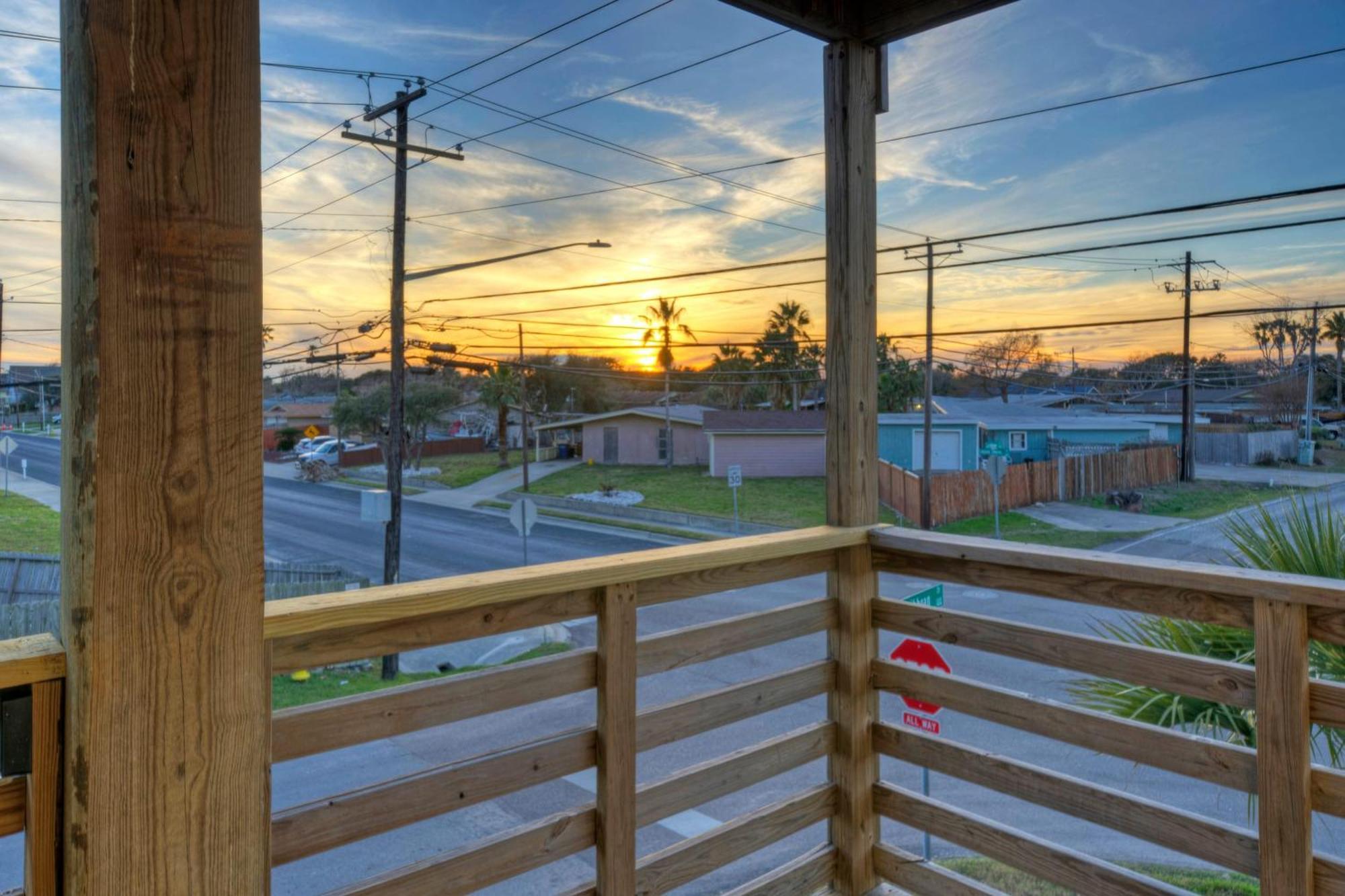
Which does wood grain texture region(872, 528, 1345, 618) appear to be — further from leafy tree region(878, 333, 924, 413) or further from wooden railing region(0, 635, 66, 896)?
wooden railing region(0, 635, 66, 896)

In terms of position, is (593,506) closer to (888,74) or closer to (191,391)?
(888,74)

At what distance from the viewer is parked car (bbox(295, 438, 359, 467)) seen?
8.79ft

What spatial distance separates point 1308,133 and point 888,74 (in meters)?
1.15

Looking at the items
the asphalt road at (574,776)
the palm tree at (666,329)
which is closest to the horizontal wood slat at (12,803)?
the asphalt road at (574,776)

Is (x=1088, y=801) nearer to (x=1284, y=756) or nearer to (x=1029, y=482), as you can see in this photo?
(x=1284, y=756)

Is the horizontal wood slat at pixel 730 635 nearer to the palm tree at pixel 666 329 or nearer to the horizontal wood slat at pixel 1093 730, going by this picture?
the horizontal wood slat at pixel 1093 730

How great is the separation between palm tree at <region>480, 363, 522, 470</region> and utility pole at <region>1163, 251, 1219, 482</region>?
7.86 feet

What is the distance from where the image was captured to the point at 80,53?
3.01 ft

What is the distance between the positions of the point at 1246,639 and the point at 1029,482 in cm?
111

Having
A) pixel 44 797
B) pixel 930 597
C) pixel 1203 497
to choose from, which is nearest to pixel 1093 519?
pixel 1203 497

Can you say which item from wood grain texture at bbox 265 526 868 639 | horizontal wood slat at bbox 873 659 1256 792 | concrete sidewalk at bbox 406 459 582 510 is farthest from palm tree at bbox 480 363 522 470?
horizontal wood slat at bbox 873 659 1256 792

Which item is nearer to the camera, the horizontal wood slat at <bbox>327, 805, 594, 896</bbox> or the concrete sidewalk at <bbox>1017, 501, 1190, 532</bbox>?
the horizontal wood slat at <bbox>327, 805, 594, 896</bbox>

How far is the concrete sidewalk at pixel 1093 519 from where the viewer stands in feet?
7.32

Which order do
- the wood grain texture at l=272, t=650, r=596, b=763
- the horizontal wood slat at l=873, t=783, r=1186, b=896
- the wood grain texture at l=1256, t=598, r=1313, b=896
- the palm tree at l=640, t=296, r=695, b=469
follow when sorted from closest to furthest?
the wood grain texture at l=272, t=650, r=596, b=763 → the wood grain texture at l=1256, t=598, r=1313, b=896 → the horizontal wood slat at l=873, t=783, r=1186, b=896 → the palm tree at l=640, t=296, r=695, b=469
